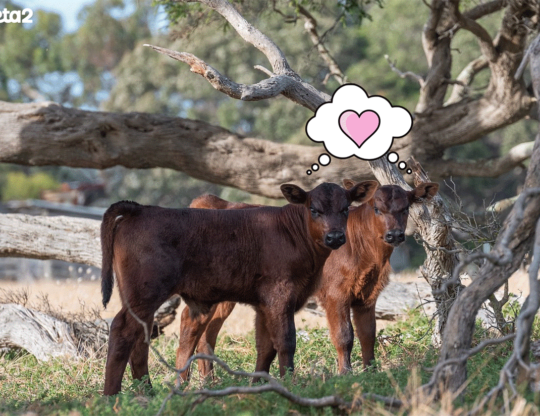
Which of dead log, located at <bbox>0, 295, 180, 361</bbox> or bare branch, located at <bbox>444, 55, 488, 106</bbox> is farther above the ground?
bare branch, located at <bbox>444, 55, 488, 106</bbox>

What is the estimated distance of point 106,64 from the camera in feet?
138

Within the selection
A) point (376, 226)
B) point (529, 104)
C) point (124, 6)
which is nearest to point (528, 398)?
point (376, 226)

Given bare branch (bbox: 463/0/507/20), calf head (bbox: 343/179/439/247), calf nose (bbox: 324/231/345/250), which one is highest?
bare branch (bbox: 463/0/507/20)

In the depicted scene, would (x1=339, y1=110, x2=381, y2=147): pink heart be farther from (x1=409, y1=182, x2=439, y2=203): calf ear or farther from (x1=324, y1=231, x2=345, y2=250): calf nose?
(x1=324, y1=231, x2=345, y2=250): calf nose

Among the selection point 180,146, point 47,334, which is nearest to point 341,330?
point 47,334

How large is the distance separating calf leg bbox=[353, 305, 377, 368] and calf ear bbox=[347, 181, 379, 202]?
1.30 metres

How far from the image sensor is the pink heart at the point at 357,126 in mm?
9141

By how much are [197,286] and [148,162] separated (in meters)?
5.65

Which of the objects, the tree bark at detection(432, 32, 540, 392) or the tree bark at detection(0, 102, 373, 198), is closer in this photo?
the tree bark at detection(432, 32, 540, 392)

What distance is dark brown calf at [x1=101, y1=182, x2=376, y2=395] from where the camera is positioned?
6520mm

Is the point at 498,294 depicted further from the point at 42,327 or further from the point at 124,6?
the point at 124,6

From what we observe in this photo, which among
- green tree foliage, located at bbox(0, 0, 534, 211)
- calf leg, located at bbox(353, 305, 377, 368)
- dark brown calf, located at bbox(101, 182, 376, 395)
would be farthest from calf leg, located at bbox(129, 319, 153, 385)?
green tree foliage, located at bbox(0, 0, 534, 211)

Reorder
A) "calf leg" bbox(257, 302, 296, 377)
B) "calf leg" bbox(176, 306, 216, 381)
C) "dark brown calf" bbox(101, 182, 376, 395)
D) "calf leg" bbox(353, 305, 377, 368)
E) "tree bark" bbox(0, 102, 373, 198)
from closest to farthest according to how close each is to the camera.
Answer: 1. "dark brown calf" bbox(101, 182, 376, 395)
2. "calf leg" bbox(257, 302, 296, 377)
3. "calf leg" bbox(176, 306, 216, 381)
4. "calf leg" bbox(353, 305, 377, 368)
5. "tree bark" bbox(0, 102, 373, 198)

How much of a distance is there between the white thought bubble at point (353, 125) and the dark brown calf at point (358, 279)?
2.71 feet
